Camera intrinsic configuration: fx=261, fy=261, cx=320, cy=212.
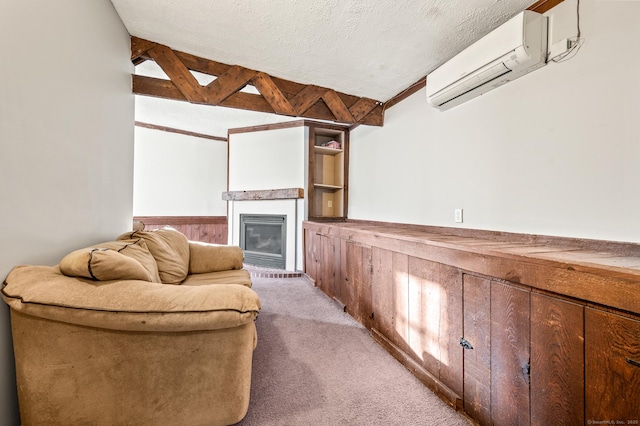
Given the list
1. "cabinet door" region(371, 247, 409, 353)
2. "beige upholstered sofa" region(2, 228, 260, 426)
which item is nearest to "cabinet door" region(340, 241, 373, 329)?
"cabinet door" region(371, 247, 409, 353)

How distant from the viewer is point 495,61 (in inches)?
66.4

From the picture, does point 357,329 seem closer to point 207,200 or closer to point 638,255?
point 638,255

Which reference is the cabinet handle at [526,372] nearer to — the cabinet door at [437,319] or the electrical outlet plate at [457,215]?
the cabinet door at [437,319]

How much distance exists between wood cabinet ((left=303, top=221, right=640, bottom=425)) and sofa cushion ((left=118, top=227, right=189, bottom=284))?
1.67 m

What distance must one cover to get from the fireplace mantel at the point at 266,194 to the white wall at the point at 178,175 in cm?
52

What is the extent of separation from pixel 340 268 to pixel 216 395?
6.00 ft

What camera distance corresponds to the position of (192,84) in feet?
7.72

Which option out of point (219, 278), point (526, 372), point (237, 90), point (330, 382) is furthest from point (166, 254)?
point (526, 372)

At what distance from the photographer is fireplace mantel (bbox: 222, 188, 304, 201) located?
13.2ft

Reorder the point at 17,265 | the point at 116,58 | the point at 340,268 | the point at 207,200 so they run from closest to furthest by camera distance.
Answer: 1. the point at 17,265
2. the point at 116,58
3. the point at 340,268
4. the point at 207,200

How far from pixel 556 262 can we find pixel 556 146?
3.04 feet

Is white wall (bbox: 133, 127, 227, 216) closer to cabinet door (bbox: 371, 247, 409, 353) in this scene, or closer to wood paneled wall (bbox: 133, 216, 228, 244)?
wood paneled wall (bbox: 133, 216, 228, 244)

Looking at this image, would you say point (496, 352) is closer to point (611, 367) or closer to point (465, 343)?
point (465, 343)

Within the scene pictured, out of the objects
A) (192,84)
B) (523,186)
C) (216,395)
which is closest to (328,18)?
(192,84)
